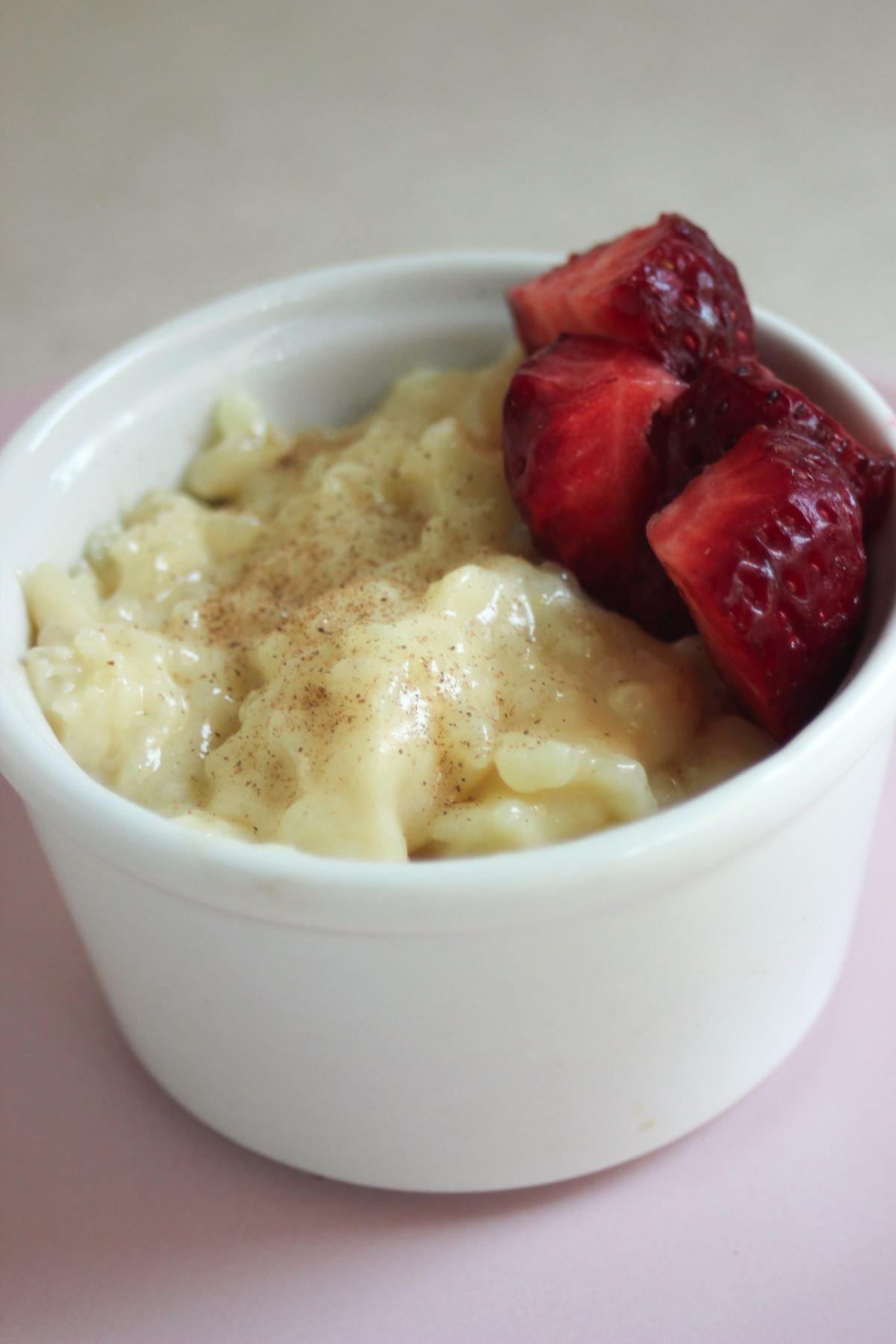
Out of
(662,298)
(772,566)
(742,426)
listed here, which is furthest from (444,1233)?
(662,298)

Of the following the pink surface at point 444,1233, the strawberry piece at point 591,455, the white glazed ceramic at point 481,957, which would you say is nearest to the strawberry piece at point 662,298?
the strawberry piece at point 591,455

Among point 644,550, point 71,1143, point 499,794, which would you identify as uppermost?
point 644,550

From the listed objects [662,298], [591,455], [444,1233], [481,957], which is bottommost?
[444,1233]

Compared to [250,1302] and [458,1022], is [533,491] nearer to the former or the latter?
[458,1022]

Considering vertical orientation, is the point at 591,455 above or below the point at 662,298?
below

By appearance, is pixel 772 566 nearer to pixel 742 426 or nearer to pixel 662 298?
pixel 742 426

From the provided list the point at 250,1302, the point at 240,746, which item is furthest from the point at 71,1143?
the point at 240,746
